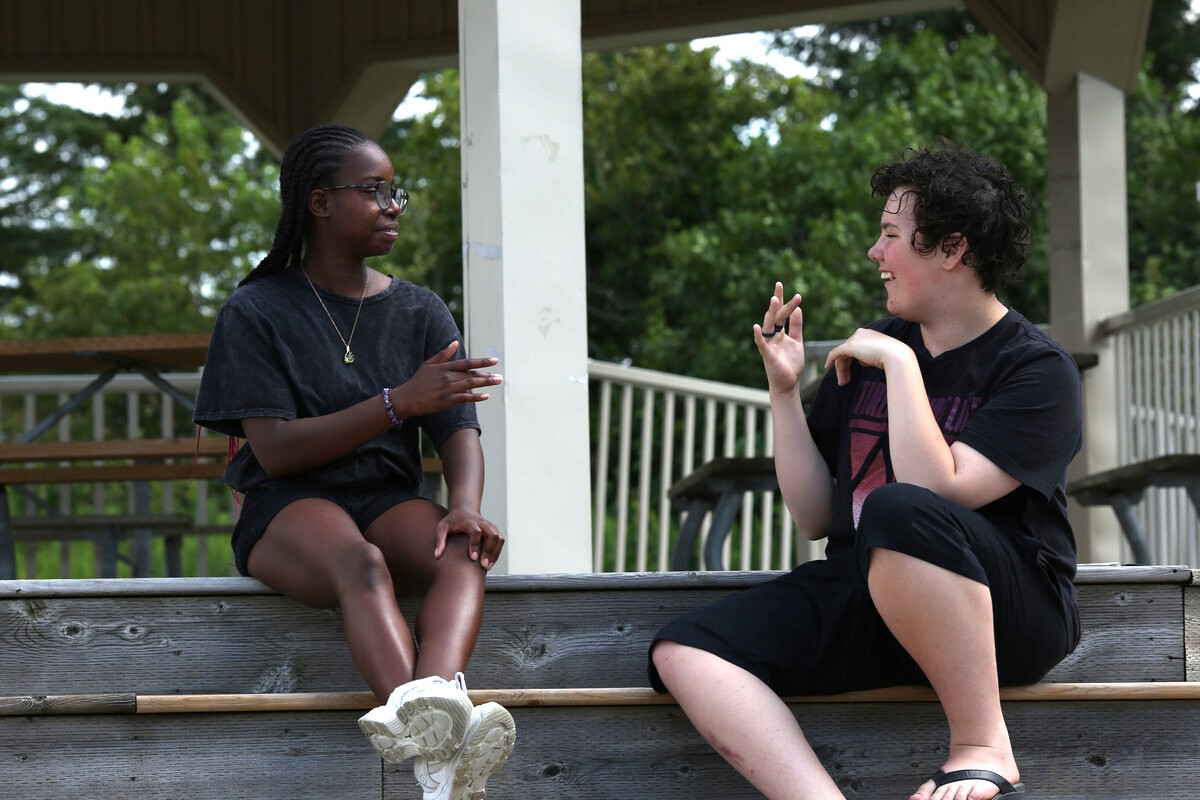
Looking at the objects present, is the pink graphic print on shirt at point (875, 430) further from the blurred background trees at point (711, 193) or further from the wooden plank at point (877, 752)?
the blurred background trees at point (711, 193)

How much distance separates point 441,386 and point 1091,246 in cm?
340

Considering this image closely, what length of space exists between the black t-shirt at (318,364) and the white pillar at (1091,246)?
3088mm

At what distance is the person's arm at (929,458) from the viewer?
7.50 feet

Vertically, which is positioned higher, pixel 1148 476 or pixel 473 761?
pixel 1148 476

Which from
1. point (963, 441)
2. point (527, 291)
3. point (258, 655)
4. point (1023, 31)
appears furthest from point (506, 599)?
point (1023, 31)

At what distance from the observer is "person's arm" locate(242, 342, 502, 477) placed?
2.43 metres

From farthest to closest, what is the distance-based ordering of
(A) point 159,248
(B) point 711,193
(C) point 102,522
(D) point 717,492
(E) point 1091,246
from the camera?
(A) point 159,248
(B) point 711,193
(E) point 1091,246
(C) point 102,522
(D) point 717,492

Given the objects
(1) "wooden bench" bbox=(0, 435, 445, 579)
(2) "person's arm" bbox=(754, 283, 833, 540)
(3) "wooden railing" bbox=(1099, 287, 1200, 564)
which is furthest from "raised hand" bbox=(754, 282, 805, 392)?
(3) "wooden railing" bbox=(1099, 287, 1200, 564)

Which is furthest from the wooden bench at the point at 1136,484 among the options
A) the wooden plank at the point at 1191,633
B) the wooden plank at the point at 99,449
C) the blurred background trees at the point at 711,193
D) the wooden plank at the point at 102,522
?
the blurred background trees at the point at 711,193

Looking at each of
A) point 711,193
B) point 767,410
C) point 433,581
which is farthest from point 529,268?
point 711,193

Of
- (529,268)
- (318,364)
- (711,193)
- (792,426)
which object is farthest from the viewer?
(711,193)

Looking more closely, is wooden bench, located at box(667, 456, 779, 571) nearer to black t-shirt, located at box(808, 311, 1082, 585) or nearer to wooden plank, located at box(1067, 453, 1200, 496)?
wooden plank, located at box(1067, 453, 1200, 496)

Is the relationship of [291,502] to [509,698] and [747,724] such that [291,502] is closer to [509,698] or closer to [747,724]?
[509,698]

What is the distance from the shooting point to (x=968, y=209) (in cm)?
244
